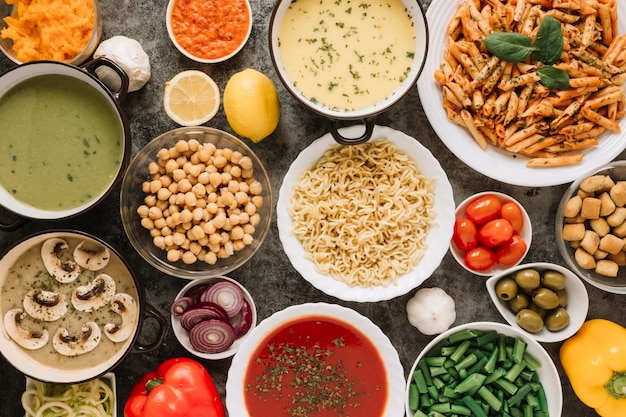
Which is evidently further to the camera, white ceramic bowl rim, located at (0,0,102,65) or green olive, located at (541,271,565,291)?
green olive, located at (541,271,565,291)

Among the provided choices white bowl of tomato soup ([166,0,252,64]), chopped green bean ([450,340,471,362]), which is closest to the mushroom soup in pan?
white bowl of tomato soup ([166,0,252,64])

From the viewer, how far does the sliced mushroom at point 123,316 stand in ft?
9.62

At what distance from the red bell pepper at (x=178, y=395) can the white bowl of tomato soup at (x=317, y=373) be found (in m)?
0.11

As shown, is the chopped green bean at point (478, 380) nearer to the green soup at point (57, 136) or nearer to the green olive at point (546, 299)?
the green olive at point (546, 299)

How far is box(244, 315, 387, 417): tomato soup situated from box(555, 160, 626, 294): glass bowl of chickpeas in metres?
1.18

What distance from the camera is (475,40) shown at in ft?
9.57

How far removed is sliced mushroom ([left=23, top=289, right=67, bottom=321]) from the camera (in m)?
2.90

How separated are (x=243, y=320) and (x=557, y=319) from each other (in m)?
1.65

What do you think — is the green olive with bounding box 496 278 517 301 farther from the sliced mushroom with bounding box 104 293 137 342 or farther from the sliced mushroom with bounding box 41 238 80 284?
the sliced mushroom with bounding box 41 238 80 284

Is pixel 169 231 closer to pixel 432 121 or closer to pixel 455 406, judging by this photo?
pixel 432 121

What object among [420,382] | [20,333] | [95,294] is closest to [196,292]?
Answer: [95,294]

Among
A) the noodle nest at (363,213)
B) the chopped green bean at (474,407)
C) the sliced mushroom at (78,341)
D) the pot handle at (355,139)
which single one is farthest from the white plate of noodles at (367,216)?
the sliced mushroom at (78,341)

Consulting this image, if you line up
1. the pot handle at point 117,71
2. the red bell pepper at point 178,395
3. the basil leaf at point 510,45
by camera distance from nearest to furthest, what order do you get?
the pot handle at point 117,71, the basil leaf at point 510,45, the red bell pepper at point 178,395

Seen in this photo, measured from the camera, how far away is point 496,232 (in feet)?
9.98
